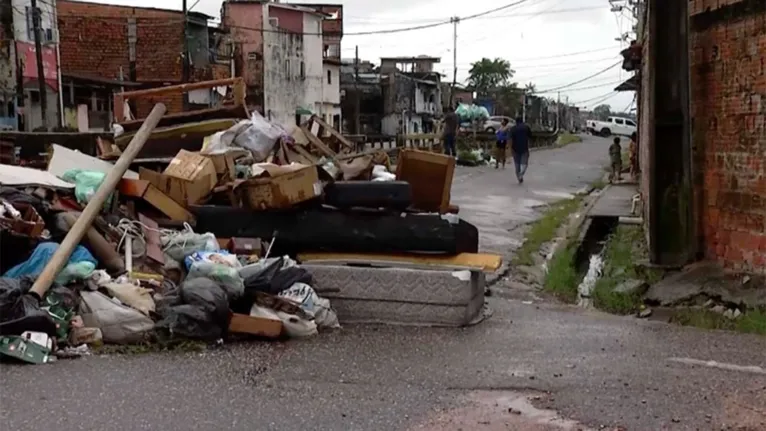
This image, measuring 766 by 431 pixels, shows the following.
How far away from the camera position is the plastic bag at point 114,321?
260 inches

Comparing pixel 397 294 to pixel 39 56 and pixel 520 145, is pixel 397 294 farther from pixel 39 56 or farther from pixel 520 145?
pixel 39 56

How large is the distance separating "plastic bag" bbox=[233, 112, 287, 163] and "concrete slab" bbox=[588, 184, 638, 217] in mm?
9720

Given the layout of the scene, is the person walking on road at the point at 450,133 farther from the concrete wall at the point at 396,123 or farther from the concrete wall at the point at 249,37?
the concrete wall at the point at 396,123

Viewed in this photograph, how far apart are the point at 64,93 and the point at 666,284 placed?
2859 cm

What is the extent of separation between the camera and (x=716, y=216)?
1037cm

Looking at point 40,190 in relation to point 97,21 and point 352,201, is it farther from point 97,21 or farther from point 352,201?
point 97,21

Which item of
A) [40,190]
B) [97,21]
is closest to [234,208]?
[40,190]

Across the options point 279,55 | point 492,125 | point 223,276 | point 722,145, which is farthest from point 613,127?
point 223,276

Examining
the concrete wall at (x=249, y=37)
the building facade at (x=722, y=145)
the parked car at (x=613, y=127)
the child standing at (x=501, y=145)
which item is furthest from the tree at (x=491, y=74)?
the building facade at (x=722, y=145)

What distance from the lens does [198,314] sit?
21.8 feet

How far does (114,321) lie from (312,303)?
160cm

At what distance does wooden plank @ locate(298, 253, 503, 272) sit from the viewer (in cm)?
802

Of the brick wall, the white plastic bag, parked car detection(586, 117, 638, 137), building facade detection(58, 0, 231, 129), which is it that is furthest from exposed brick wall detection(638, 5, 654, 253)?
parked car detection(586, 117, 638, 137)

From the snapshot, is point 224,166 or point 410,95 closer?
point 224,166
